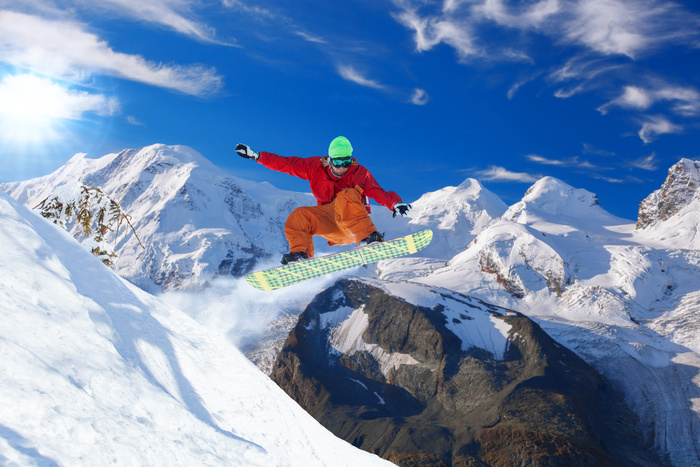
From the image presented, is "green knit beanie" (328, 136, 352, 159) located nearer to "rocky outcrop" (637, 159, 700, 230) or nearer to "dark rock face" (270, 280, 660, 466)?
"dark rock face" (270, 280, 660, 466)

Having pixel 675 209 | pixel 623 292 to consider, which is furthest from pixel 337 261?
pixel 675 209

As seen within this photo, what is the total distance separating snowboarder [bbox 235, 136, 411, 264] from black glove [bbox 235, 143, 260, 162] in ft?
0.07

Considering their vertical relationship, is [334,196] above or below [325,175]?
below

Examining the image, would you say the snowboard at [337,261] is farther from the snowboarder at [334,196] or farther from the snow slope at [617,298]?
the snow slope at [617,298]

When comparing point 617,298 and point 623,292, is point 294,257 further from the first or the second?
point 623,292

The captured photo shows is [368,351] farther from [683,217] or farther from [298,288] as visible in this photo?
[683,217]

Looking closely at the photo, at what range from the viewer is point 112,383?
3068mm

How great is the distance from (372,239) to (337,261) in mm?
1249

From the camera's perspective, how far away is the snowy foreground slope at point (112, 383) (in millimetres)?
2553

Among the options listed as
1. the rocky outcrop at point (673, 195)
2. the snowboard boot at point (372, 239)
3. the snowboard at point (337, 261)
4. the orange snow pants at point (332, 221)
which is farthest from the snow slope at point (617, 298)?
the orange snow pants at point (332, 221)

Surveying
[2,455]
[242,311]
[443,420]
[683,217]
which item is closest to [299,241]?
[2,455]

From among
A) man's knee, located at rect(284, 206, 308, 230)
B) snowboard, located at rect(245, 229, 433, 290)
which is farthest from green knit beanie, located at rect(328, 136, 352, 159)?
snowboard, located at rect(245, 229, 433, 290)

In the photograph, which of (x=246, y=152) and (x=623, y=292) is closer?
(x=246, y=152)

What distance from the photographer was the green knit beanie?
33.3 ft
